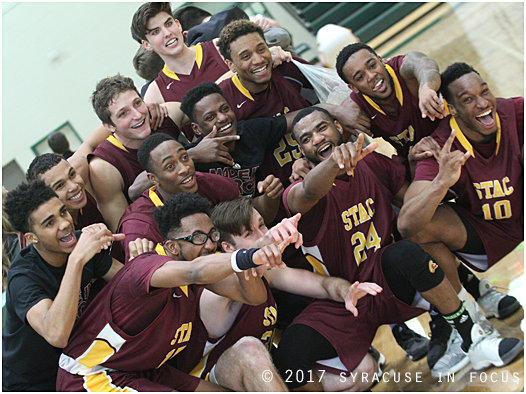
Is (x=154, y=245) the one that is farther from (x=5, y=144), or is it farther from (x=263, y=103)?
(x=5, y=144)

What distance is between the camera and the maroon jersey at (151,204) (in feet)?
8.74

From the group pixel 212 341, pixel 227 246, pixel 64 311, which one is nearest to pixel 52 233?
pixel 64 311

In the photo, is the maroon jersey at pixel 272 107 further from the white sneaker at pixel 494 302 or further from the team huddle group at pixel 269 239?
the white sneaker at pixel 494 302

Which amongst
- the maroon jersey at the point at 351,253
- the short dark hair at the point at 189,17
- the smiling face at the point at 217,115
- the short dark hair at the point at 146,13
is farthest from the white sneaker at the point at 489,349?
the short dark hair at the point at 189,17

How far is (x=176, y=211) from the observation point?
239 centimetres

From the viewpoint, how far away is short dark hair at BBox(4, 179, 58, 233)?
2.46 meters

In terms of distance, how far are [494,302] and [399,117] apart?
1.07 m

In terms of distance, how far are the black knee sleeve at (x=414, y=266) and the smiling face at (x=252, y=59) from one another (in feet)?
4.23

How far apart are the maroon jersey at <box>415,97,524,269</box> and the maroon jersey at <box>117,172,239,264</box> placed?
38.4 inches

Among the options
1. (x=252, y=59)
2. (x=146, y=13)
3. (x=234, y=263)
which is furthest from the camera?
(x=146, y=13)

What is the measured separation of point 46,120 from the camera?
7.12 metres

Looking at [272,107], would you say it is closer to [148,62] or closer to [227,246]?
[227,246]

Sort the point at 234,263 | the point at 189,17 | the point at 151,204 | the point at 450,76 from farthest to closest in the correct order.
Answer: the point at 189,17
the point at 151,204
the point at 450,76
the point at 234,263

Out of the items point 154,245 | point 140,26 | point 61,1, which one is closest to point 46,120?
point 61,1
